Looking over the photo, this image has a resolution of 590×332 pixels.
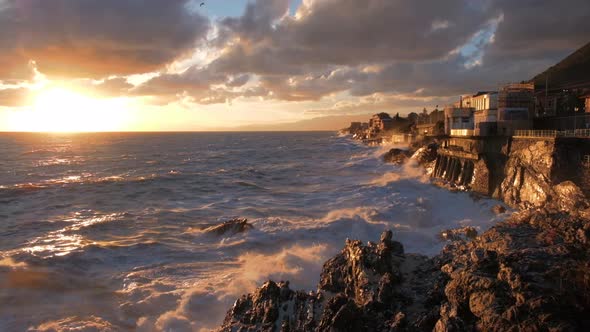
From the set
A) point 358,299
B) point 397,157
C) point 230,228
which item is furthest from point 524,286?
point 397,157

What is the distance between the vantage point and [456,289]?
30.3 feet

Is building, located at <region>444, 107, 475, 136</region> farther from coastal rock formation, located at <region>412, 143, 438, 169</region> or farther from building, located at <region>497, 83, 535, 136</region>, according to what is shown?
building, located at <region>497, 83, 535, 136</region>

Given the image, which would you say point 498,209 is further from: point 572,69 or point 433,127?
point 572,69

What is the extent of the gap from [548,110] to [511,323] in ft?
188

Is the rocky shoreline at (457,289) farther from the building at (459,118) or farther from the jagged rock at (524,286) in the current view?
the building at (459,118)

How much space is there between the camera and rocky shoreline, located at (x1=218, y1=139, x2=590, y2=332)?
8.05 metres

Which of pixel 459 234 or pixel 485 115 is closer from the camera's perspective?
pixel 459 234

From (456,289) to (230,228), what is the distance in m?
17.7

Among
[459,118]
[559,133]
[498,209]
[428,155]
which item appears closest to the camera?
[498,209]

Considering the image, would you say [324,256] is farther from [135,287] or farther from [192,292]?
[135,287]

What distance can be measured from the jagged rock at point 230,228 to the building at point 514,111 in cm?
2530

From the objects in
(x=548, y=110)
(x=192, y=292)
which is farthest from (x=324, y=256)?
(x=548, y=110)

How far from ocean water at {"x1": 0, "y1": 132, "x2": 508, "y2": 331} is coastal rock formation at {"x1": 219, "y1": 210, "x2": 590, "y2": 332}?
4.08 m

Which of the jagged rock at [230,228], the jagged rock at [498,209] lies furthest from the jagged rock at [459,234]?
the jagged rock at [230,228]
